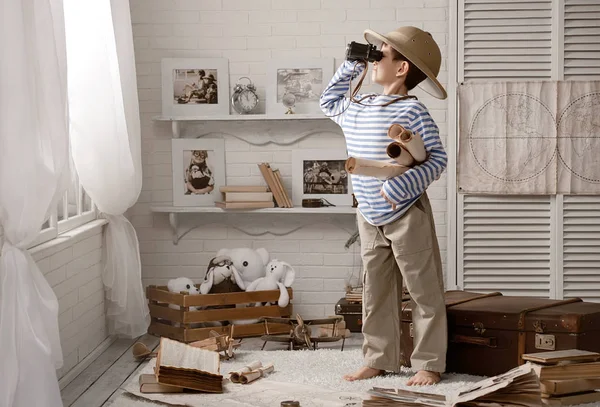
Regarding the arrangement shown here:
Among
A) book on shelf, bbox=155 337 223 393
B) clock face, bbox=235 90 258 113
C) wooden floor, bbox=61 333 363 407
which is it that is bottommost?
wooden floor, bbox=61 333 363 407

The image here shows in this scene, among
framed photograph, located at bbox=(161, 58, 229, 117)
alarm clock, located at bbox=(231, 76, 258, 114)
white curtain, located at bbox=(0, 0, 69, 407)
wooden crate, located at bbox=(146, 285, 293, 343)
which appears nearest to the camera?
white curtain, located at bbox=(0, 0, 69, 407)

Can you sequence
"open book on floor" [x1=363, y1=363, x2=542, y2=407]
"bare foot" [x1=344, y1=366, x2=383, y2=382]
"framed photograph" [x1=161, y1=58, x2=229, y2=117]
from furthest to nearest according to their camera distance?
"framed photograph" [x1=161, y1=58, x2=229, y2=117] < "bare foot" [x1=344, y1=366, x2=383, y2=382] < "open book on floor" [x1=363, y1=363, x2=542, y2=407]

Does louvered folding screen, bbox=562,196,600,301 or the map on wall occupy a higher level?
the map on wall

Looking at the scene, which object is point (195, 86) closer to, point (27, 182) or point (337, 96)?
point (337, 96)

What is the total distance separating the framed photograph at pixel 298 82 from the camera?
16.0 feet

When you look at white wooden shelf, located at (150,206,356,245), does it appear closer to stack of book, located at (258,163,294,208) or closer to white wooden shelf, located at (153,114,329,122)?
stack of book, located at (258,163,294,208)

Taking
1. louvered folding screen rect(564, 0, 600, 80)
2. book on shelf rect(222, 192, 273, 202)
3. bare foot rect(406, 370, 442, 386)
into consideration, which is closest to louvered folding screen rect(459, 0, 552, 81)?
louvered folding screen rect(564, 0, 600, 80)

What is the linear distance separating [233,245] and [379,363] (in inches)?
69.1

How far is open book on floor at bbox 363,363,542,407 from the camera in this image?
9.57ft

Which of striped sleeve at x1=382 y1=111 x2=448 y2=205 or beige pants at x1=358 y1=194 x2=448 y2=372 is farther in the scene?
beige pants at x1=358 y1=194 x2=448 y2=372

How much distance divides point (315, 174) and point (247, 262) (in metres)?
0.71

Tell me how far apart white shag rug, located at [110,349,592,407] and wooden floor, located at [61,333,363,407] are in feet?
0.29

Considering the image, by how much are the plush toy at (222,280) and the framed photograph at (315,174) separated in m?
0.68

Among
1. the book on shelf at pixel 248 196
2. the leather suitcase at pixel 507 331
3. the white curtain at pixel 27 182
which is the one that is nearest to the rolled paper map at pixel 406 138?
the leather suitcase at pixel 507 331
